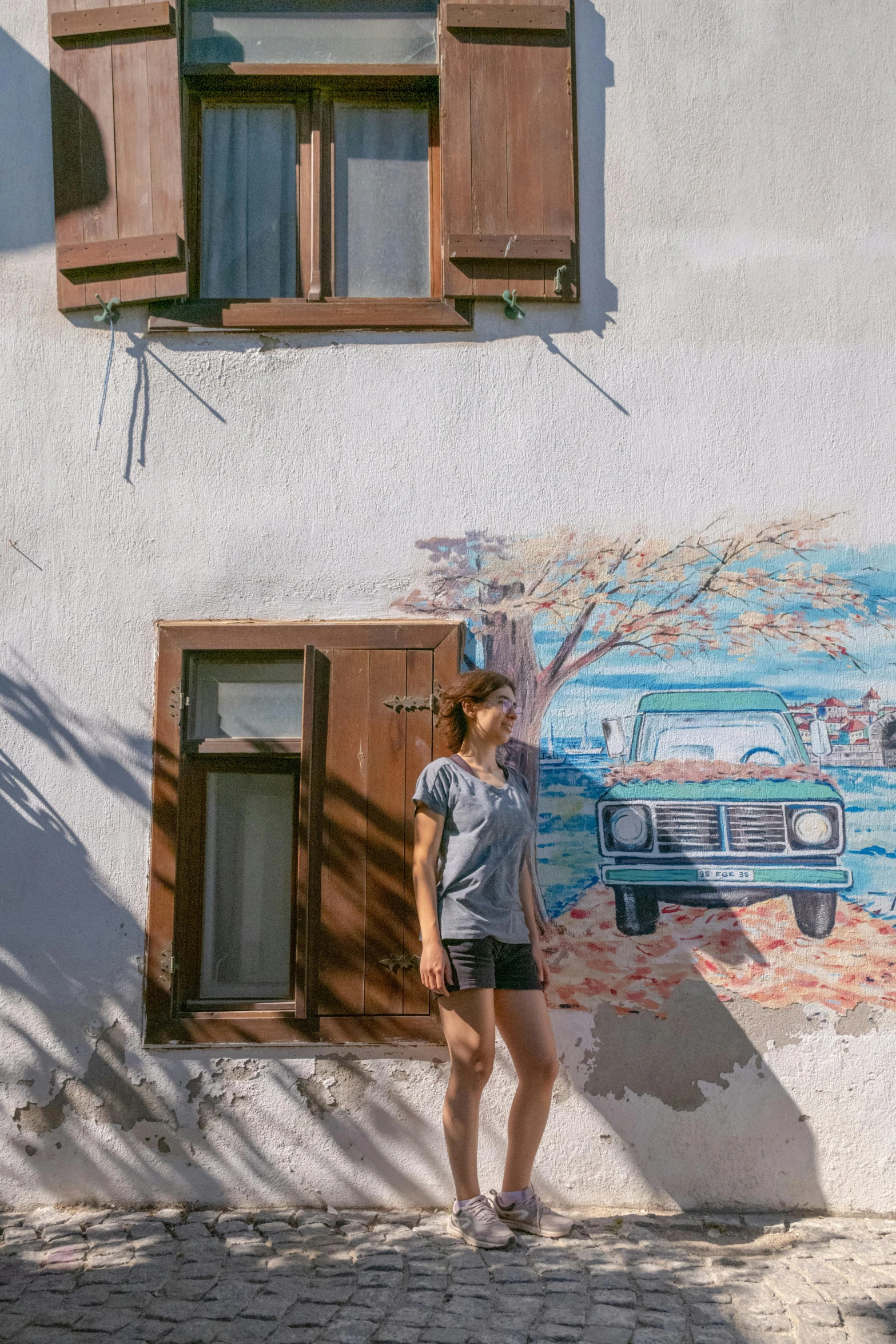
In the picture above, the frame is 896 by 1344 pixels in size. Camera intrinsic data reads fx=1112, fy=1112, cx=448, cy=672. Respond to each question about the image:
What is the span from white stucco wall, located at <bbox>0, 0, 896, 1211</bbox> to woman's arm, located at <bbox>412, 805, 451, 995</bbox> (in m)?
0.77

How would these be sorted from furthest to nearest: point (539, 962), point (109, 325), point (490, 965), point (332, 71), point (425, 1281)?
point (332, 71)
point (109, 325)
point (539, 962)
point (490, 965)
point (425, 1281)

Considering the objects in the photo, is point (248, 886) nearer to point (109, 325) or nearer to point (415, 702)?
point (415, 702)

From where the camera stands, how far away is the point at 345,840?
4.60 meters

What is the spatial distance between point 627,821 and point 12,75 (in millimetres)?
4334

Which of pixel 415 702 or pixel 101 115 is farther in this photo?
pixel 101 115

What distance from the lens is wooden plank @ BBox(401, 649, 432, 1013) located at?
4520 mm

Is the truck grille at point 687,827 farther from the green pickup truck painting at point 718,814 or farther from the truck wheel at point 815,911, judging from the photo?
the truck wheel at point 815,911

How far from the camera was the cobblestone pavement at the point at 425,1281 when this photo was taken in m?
3.42

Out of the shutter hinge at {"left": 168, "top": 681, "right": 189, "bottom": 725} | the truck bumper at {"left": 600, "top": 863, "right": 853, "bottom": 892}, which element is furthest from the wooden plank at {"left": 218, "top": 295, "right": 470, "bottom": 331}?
the truck bumper at {"left": 600, "top": 863, "right": 853, "bottom": 892}

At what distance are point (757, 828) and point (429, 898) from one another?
1.48 metres

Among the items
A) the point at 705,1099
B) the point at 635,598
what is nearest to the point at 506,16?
the point at 635,598

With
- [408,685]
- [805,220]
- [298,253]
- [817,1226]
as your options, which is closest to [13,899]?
[408,685]

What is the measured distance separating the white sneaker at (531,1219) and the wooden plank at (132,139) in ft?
14.2

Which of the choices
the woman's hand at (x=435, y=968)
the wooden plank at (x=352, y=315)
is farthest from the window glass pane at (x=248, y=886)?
the wooden plank at (x=352, y=315)
